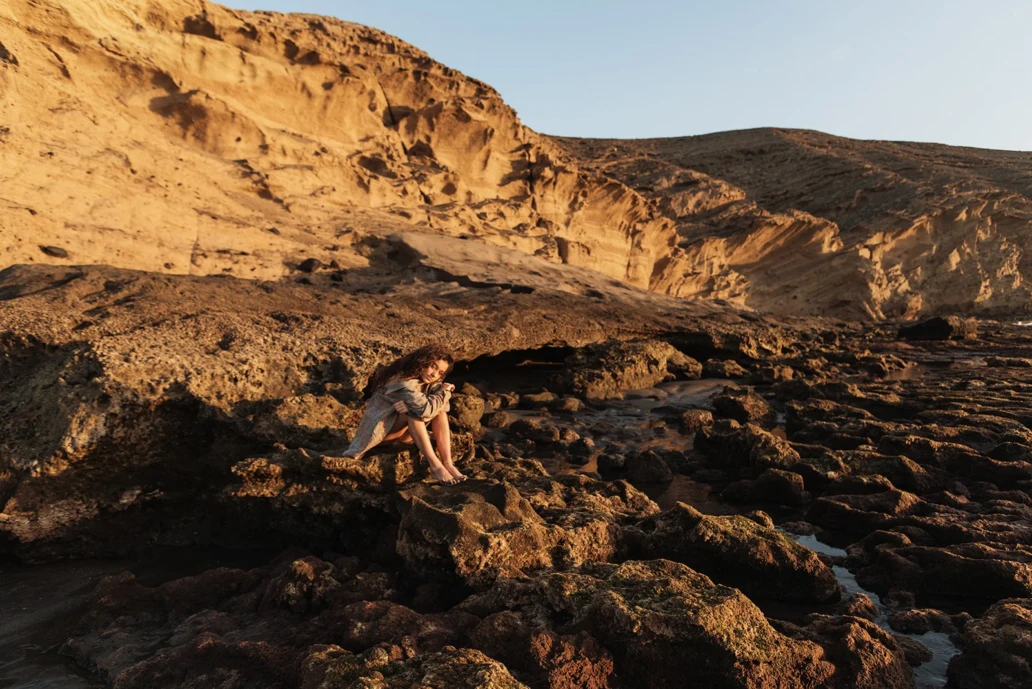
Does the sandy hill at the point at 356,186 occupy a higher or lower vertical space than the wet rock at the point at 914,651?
higher

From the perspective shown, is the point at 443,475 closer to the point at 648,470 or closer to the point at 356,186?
the point at 648,470

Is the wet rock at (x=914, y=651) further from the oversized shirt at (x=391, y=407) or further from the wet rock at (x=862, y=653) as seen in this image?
the oversized shirt at (x=391, y=407)

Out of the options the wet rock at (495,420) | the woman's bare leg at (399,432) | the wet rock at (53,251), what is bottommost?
the wet rock at (495,420)

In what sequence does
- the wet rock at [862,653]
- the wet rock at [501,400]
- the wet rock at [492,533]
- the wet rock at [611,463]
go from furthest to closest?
the wet rock at [501,400] → the wet rock at [611,463] → the wet rock at [492,533] → the wet rock at [862,653]

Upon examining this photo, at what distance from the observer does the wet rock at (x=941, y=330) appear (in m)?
18.4

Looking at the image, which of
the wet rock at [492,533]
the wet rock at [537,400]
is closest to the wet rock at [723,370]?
the wet rock at [537,400]

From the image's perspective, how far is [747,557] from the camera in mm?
3828

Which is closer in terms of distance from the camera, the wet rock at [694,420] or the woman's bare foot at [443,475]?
the woman's bare foot at [443,475]

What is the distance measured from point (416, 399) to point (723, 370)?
8.63m

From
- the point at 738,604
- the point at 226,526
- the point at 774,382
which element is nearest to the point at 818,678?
the point at 738,604

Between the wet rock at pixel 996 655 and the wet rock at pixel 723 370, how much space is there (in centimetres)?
850

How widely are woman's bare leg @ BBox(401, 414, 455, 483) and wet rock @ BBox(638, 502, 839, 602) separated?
1.46 meters

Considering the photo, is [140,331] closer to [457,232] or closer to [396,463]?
[396,463]

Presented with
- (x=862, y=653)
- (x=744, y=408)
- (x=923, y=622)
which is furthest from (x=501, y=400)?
(x=862, y=653)
